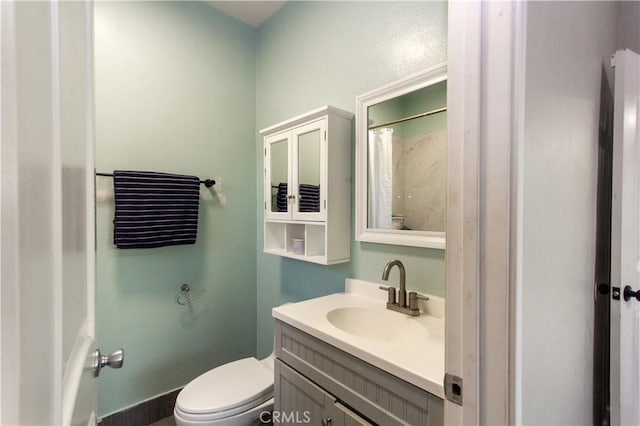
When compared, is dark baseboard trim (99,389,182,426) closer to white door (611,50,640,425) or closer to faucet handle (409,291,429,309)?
faucet handle (409,291,429,309)

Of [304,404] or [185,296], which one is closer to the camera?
[304,404]

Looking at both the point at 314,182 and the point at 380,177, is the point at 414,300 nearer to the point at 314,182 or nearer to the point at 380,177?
the point at 380,177

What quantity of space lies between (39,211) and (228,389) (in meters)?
1.43

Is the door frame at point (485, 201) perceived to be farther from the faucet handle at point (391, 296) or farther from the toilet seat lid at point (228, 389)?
the toilet seat lid at point (228, 389)

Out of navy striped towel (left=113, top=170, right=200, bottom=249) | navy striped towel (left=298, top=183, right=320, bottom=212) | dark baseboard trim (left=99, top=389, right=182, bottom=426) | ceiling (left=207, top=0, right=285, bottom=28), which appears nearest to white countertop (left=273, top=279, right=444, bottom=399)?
Answer: navy striped towel (left=298, top=183, right=320, bottom=212)

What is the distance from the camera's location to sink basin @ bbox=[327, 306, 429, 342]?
46.9 inches

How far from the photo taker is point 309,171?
1.58m

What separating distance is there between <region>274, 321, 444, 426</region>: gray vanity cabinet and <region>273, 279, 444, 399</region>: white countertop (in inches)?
1.3

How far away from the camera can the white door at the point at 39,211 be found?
0.75ft

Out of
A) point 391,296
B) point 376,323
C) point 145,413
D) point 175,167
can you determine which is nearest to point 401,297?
point 391,296

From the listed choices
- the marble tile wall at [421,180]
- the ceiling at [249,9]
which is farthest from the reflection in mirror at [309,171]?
the ceiling at [249,9]

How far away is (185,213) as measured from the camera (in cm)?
179

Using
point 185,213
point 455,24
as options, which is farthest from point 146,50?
point 455,24

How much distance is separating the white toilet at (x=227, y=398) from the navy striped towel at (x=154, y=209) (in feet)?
2.58
